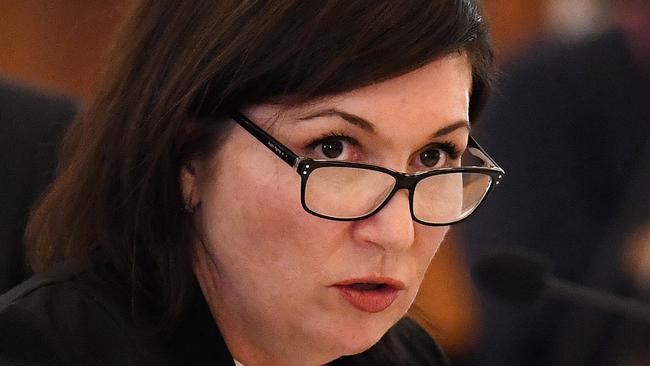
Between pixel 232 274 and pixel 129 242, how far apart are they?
128 mm

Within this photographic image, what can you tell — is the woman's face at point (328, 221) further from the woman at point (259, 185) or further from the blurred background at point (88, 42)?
the blurred background at point (88, 42)

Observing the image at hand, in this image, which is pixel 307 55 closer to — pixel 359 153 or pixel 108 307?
pixel 359 153

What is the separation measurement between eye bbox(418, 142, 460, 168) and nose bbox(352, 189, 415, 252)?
67mm

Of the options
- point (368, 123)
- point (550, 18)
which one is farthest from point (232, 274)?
point (550, 18)

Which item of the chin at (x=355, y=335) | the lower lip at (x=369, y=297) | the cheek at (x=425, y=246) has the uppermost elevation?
the cheek at (x=425, y=246)

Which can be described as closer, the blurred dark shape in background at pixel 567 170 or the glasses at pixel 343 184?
the glasses at pixel 343 184

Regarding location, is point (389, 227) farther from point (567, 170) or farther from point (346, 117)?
point (567, 170)

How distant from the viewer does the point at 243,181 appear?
45.8 inches

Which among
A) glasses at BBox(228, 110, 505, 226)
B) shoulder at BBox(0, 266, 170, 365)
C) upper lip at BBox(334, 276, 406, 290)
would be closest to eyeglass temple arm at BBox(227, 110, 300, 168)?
glasses at BBox(228, 110, 505, 226)

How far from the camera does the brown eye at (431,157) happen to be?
3.96 ft

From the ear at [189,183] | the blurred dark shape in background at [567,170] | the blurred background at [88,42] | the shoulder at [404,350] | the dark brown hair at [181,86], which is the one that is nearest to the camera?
the dark brown hair at [181,86]

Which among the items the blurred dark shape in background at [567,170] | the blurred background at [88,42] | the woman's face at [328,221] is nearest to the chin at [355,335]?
the woman's face at [328,221]

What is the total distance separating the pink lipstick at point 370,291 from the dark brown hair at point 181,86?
0.19 meters

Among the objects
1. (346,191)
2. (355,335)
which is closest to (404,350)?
(355,335)
